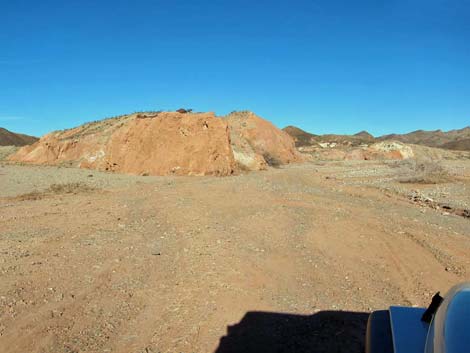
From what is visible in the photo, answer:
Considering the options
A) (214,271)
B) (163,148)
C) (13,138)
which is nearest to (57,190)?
(163,148)

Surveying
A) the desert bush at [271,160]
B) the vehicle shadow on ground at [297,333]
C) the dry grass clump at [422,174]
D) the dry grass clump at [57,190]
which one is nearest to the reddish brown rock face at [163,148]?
the dry grass clump at [57,190]

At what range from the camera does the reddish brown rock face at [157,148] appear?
66.8 feet

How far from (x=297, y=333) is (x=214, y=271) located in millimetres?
1814

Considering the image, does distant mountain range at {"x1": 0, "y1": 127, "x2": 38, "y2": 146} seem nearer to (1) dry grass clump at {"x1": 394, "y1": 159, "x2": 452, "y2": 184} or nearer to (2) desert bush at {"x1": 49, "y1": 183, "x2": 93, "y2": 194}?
(2) desert bush at {"x1": 49, "y1": 183, "x2": 93, "y2": 194}

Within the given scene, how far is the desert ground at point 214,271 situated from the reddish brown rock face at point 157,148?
9.54 meters

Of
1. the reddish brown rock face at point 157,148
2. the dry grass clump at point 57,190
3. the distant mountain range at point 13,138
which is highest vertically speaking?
the distant mountain range at point 13,138

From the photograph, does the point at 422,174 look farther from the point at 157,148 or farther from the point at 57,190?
the point at 57,190

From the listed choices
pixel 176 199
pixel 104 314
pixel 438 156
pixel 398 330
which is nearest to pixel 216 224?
pixel 176 199

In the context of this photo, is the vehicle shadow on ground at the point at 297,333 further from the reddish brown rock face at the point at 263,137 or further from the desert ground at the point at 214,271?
the reddish brown rock face at the point at 263,137

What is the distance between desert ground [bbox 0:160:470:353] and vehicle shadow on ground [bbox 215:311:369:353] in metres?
0.02

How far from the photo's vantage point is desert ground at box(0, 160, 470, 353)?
4023 millimetres

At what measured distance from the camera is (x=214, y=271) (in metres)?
5.61

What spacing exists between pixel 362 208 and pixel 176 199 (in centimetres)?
502

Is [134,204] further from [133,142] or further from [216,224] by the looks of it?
[133,142]
